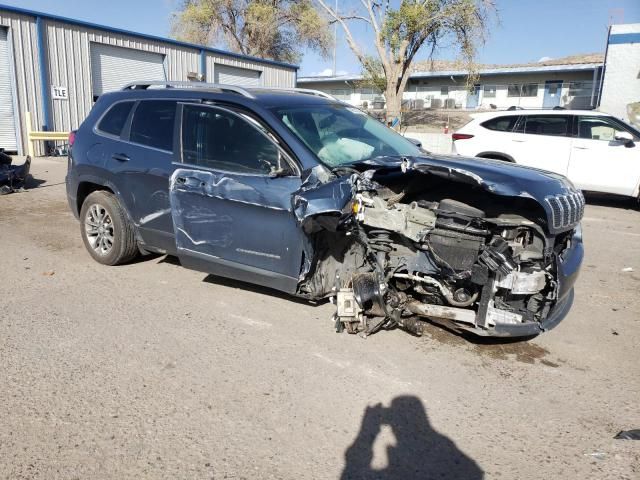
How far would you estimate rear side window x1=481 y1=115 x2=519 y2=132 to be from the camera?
10.3m

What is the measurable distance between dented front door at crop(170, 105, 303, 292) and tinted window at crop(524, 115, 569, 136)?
25.0ft

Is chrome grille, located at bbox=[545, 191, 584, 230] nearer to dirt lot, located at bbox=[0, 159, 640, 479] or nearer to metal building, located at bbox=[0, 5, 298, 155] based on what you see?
dirt lot, located at bbox=[0, 159, 640, 479]

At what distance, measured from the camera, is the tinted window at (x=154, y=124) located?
4895 millimetres

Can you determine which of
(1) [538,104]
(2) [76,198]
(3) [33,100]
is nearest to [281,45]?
(1) [538,104]

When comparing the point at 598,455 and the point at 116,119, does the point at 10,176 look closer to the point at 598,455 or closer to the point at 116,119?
the point at 116,119

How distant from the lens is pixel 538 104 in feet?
130

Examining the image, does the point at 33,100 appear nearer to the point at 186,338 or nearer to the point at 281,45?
the point at 186,338

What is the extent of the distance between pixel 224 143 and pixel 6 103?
47.8 ft

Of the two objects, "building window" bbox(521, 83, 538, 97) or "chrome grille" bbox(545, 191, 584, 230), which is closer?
"chrome grille" bbox(545, 191, 584, 230)

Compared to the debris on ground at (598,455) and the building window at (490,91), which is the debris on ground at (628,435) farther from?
the building window at (490,91)

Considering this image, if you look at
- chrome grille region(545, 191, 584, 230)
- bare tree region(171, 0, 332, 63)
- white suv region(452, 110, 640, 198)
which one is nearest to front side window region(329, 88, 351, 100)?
bare tree region(171, 0, 332, 63)

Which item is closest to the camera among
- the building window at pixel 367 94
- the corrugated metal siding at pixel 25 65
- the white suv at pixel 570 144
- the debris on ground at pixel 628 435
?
the debris on ground at pixel 628 435

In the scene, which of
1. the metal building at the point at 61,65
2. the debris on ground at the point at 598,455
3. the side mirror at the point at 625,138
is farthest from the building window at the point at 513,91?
the debris on ground at the point at 598,455

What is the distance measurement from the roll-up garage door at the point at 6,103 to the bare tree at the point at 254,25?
20.9 metres
